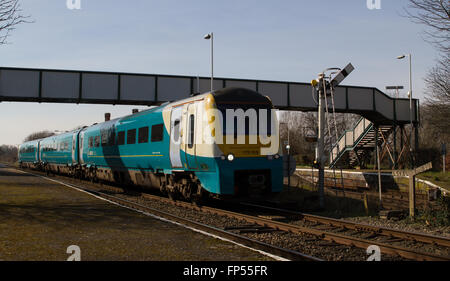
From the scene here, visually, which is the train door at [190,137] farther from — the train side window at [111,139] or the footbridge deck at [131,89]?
the footbridge deck at [131,89]

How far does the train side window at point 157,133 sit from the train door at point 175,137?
0.89 m

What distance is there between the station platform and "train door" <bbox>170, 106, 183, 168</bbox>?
215 cm

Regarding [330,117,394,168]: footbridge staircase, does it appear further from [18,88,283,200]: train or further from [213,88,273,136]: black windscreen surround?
[213,88,273,136]: black windscreen surround

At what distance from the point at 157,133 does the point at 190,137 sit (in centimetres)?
271

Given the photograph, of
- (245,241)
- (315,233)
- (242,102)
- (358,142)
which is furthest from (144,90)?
(245,241)

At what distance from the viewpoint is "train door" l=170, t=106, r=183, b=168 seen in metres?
13.1

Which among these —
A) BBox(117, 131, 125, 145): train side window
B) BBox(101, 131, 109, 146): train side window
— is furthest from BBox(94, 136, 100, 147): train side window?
BBox(117, 131, 125, 145): train side window

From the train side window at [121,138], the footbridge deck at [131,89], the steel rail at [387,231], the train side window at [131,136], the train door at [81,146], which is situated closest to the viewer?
the steel rail at [387,231]

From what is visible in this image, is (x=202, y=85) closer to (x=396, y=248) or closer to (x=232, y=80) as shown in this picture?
(x=232, y=80)

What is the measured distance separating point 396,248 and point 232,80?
21.4 meters

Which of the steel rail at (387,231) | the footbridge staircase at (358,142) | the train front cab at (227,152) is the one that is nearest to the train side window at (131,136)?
the train front cab at (227,152)

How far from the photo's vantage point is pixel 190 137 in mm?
12383

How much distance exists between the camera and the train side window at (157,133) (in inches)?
567

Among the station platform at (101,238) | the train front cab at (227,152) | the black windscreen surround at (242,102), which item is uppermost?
the black windscreen surround at (242,102)
